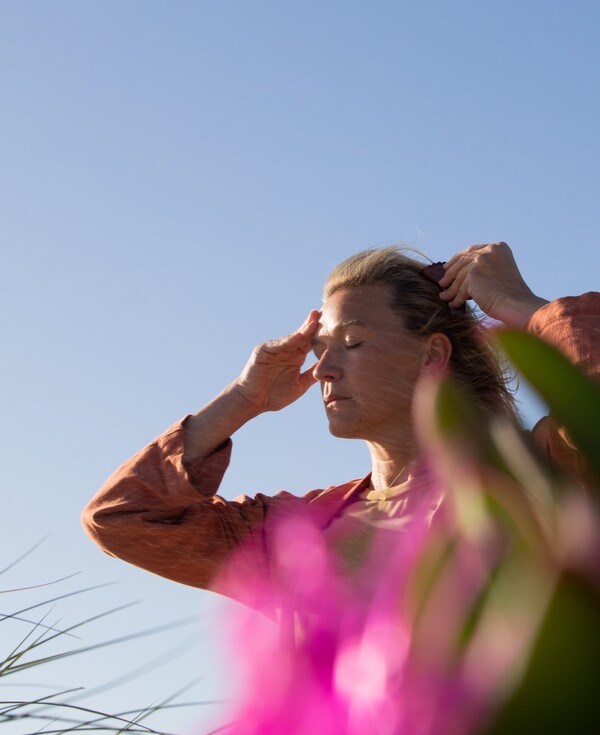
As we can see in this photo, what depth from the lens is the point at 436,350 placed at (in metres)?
2.46

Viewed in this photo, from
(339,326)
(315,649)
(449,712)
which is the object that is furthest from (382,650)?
(339,326)

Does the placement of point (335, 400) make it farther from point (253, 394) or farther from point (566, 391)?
point (566, 391)

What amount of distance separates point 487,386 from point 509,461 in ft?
7.40

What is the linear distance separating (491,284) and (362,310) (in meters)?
0.37

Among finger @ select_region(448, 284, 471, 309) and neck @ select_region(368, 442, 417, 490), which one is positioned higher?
finger @ select_region(448, 284, 471, 309)

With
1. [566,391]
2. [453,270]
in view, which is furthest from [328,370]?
[566,391]

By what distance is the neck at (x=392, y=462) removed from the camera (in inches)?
93.0

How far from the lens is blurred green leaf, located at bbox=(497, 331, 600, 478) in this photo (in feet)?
0.56

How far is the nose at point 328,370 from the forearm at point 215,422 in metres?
0.38

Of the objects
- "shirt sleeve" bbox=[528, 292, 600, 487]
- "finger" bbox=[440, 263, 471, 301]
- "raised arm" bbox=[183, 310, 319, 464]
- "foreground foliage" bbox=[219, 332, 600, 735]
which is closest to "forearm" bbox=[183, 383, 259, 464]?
"raised arm" bbox=[183, 310, 319, 464]

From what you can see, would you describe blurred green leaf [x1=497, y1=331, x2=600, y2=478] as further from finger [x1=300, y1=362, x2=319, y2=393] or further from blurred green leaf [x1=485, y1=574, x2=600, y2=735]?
finger [x1=300, y1=362, x2=319, y2=393]

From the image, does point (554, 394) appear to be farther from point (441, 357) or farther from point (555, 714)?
point (441, 357)

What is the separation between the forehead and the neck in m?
0.30

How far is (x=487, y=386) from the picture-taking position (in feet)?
7.86
